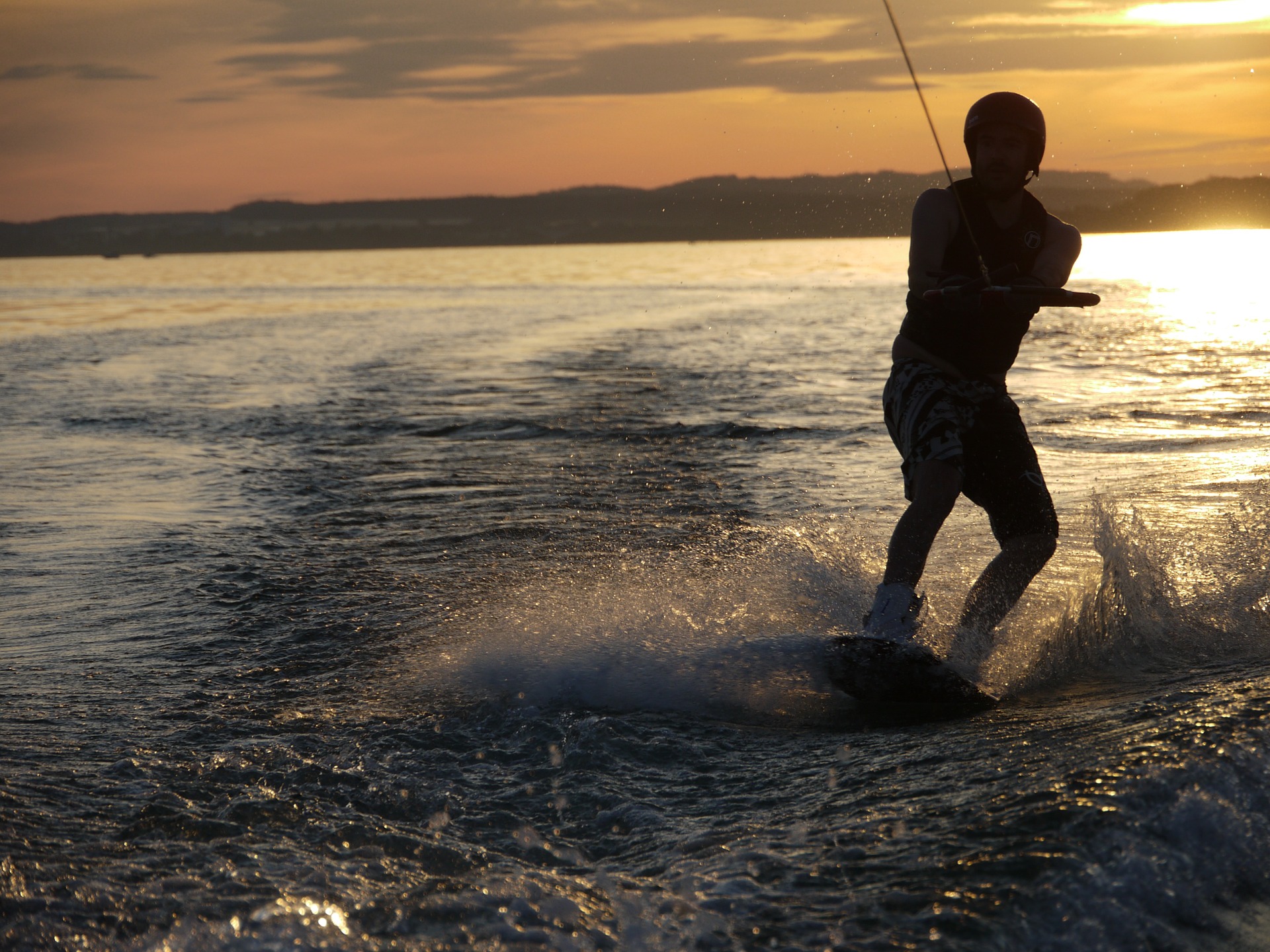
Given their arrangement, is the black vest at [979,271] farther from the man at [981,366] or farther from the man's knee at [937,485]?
the man's knee at [937,485]

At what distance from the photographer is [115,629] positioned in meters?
4.98

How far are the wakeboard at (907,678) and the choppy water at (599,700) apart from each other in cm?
14

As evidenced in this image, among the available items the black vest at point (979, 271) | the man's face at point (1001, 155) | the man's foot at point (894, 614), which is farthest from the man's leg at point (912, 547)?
the man's face at point (1001, 155)

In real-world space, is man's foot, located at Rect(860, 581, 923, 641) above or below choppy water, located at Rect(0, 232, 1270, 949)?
above

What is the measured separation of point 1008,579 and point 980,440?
1.75 feet

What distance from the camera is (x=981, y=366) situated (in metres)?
4.38

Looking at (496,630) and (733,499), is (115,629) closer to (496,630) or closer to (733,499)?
(496,630)

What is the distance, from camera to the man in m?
4.21

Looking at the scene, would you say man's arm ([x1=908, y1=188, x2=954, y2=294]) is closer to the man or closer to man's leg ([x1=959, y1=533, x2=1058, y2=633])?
the man

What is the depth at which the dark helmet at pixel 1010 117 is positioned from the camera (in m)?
4.23

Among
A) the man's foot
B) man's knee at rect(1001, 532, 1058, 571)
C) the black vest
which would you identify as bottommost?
the man's foot

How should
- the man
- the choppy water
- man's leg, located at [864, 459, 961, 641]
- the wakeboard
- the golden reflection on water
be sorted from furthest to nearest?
the golden reflection on water → the man → man's leg, located at [864, 459, 961, 641] → the wakeboard → the choppy water

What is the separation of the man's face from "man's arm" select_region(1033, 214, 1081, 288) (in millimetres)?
267

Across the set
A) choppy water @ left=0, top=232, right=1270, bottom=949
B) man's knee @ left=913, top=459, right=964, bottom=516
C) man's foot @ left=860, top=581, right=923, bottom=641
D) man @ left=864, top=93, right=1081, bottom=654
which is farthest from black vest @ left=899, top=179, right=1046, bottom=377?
choppy water @ left=0, top=232, right=1270, bottom=949
